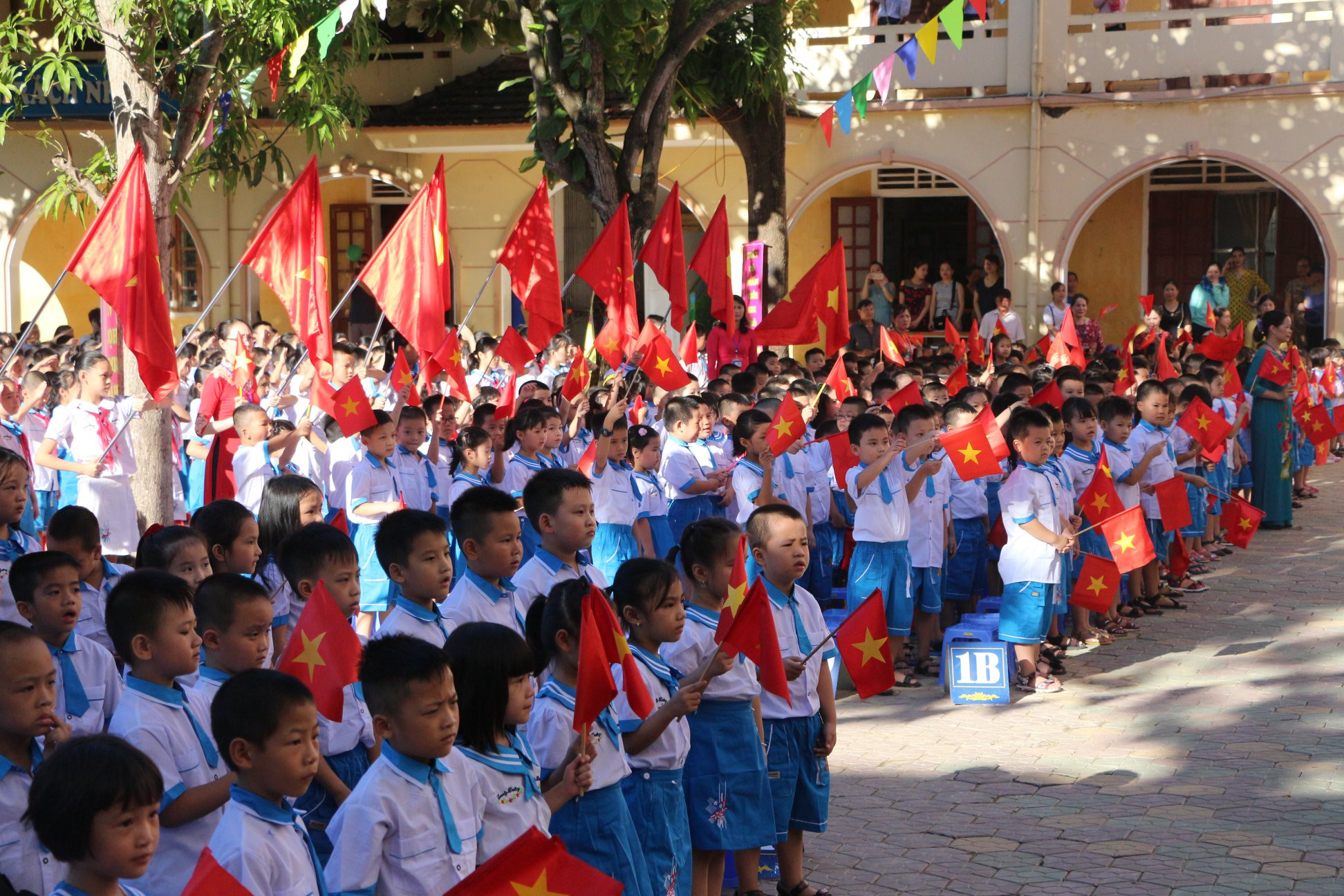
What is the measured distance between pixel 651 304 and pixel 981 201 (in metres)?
4.42

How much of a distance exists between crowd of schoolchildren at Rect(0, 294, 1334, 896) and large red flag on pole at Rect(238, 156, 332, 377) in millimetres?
590

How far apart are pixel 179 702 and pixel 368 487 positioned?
4.02m

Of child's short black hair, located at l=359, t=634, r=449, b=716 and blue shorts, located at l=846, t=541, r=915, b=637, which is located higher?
child's short black hair, located at l=359, t=634, r=449, b=716

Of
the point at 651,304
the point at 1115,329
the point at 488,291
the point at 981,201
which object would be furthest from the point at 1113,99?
the point at 488,291

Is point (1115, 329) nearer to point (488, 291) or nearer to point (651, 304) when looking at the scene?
point (651, 304)

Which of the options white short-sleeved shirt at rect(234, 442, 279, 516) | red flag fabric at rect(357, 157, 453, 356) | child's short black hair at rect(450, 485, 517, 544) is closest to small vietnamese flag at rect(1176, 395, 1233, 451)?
red flag fabric at rect(357, 157, 453, 356)

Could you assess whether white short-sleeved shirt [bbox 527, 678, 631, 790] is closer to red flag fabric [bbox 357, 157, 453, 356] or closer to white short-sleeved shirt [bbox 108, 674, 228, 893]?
white short-sleeved shirt [bbox 108, 674, 228, 893]

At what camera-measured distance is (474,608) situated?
4.62 metres

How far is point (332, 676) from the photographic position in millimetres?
4074

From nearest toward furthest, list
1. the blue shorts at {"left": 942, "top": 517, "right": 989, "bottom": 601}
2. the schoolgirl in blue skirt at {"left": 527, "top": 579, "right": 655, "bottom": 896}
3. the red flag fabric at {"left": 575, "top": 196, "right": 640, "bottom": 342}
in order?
the schoolgirl in blue skirt at {"left": 527, "top": 579, "right": 655, "bottom": 896} < the blue shorts at {"left": 942, "top": 517, "right": 989, "bottom": 601} < the red flag fabric at {"left": 575, "top": 196, "right": 640, "bottom": 342}

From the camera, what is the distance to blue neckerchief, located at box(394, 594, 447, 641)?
4441 millimetres

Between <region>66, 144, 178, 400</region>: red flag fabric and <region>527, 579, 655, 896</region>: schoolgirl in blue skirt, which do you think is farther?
<region>66, 144, 178, 400</region>: red flag fabric

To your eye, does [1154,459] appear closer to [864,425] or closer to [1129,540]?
[1129,540]

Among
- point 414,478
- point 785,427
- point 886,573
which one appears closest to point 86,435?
point 414,478
